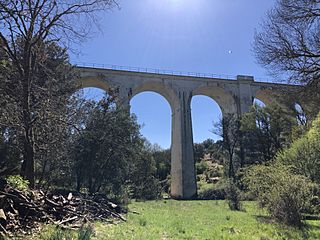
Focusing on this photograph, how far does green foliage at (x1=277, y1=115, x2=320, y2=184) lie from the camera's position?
452 inches

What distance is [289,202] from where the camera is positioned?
339 inches

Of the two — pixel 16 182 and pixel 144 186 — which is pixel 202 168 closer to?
pixel 144 186

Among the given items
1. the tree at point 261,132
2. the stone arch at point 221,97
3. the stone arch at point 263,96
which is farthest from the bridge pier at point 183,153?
the stone arch at point 263,96

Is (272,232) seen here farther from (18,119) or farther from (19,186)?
(18,119)

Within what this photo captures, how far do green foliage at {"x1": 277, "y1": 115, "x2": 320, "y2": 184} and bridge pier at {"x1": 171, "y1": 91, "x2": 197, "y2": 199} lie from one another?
50.7 ft

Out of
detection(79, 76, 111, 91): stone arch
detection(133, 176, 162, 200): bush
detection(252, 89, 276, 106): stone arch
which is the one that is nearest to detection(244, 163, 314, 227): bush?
detection(133, 176, 162, 200): bush

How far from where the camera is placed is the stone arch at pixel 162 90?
1218 inches

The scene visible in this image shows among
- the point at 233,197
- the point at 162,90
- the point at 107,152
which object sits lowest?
the point at 233,197

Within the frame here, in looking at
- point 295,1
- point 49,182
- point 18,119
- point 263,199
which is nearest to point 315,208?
point 263,199

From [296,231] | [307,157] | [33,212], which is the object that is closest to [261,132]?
[307,157]

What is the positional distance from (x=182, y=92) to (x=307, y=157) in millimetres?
19929

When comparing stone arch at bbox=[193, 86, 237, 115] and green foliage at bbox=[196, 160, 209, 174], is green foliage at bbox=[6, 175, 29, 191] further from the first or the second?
green foliage at bbox=[196, 160, 209, 174]

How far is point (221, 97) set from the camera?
34.8m

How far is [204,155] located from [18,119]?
46373 millimetres
